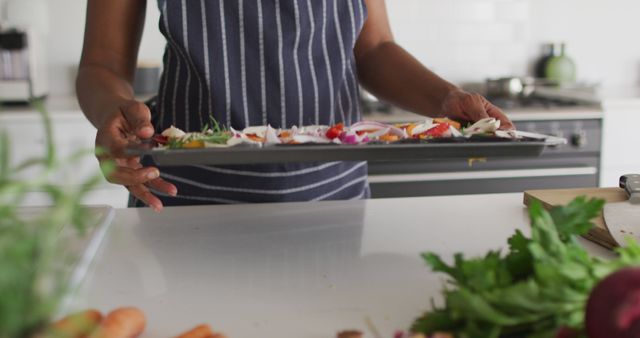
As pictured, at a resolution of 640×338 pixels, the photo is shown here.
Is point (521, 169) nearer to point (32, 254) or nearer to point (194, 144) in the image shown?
point (194, 144)

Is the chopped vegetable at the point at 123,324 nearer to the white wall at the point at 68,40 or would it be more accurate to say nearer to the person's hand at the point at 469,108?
the person's hand at the point at 469,108

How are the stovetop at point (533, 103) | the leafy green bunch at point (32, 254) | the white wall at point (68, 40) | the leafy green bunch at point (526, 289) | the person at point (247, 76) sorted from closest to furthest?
the leafy green bunch at point (32, 254), the leafy green bunch at point (526, 289), the person at point (247, 76), the stovetop at point (533, 103), the white wall at point (68, 40)

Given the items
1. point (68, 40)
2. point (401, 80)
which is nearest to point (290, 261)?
point (401, 80)

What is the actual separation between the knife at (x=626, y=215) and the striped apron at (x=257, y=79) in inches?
19.8

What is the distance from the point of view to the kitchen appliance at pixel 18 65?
250 cm

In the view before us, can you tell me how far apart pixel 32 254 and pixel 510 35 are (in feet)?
9.49

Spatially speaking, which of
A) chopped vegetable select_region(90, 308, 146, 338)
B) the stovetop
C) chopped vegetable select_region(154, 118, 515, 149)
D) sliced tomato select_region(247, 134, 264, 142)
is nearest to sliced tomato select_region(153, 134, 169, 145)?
chopped vegetable select_region(154, 118, 515, 149)

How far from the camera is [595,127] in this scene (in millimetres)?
2598

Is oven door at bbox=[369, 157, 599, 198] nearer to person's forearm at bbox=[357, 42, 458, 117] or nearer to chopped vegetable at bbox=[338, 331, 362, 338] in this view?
person's forearm at bbox=[357, 42, 458, 117]

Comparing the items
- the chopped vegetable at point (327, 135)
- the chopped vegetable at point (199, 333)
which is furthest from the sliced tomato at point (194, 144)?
the chopped vegetable at point (199, 333)

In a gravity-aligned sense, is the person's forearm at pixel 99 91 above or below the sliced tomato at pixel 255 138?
above

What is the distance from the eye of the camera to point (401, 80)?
147cm

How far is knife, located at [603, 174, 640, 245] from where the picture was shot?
947mm

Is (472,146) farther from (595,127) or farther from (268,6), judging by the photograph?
(595,127)
